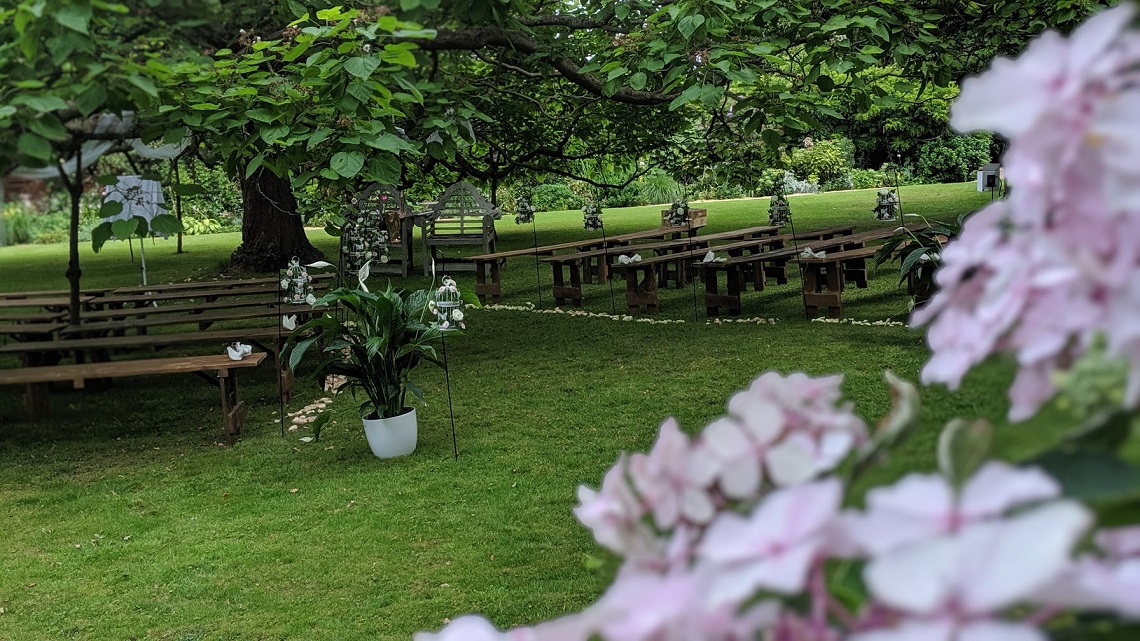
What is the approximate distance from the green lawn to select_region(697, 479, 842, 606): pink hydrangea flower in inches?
3.8

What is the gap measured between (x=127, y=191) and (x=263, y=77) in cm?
85

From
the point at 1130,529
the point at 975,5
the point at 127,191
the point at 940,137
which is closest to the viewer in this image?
the point at 1130,529

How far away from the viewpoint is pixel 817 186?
60.8 ft

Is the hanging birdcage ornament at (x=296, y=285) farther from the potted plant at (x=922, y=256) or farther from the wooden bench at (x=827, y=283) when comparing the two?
the potted plant at (x=922, y=256)

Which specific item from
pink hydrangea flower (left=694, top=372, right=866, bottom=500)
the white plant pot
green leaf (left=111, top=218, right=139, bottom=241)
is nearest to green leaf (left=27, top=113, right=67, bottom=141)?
A: green leaf (left=111, top=218, right=139, bottom=241)

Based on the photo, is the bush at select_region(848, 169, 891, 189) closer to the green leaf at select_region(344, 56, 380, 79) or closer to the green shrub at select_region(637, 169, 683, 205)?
the green shrub at select_region(637, 169, 683, 205)

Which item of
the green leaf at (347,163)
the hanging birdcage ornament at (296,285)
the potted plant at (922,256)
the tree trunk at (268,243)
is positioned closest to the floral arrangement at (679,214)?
the tree trunk at (268,243)

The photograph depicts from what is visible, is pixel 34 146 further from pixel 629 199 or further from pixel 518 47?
pixel 629 199

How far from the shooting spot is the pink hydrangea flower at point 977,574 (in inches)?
8.6

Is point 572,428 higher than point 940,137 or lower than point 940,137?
lower

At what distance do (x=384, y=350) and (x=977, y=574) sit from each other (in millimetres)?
4214

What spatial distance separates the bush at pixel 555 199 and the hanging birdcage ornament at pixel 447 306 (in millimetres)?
15030

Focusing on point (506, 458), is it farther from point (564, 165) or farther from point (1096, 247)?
point (564, 165)

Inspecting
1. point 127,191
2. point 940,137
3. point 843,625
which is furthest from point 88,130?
A: point 940,137
